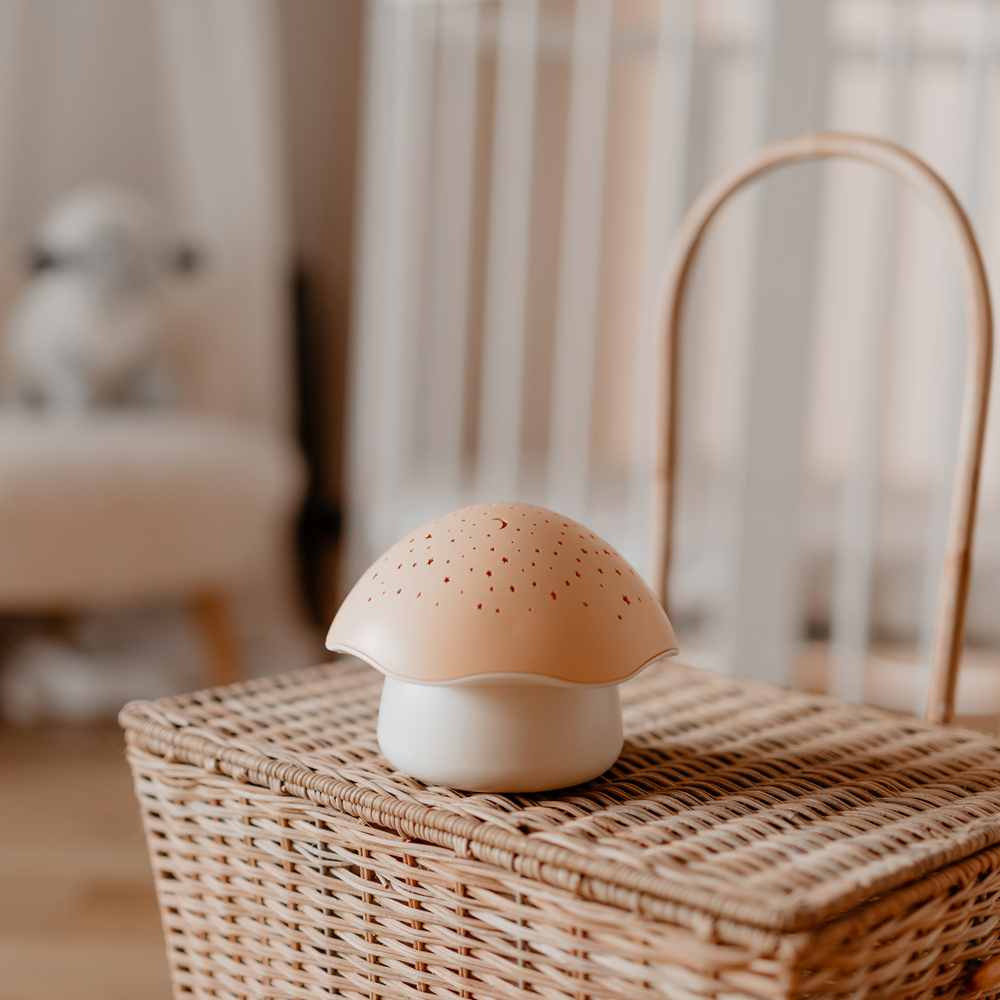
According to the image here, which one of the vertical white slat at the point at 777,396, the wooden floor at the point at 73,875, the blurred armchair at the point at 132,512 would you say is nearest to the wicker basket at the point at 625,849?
the wooden floor at the point at 73,875

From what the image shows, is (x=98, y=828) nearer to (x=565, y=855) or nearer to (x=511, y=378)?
(x=511, y=378)

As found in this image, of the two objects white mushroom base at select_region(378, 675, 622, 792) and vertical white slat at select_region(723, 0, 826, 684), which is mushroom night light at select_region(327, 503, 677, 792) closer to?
white mushroom base at select_region(378, 675, 622, 792)

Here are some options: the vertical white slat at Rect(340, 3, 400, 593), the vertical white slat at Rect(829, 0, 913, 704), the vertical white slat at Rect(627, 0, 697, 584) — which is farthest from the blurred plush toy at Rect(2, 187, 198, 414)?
the vertical white slat at Rect(829, 0, 913, 704)

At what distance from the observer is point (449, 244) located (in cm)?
169

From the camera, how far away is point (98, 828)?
128 centimetres

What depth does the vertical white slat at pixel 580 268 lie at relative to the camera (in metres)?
1.53

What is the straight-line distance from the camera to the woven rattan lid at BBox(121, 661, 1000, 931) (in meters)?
0.46

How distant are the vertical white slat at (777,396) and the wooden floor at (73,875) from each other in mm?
690

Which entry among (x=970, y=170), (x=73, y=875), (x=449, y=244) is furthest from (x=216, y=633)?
(x=970, y=170)

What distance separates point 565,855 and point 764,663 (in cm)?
85

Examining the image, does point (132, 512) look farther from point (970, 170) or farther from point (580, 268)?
point (970, 170)

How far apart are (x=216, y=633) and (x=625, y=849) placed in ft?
3.95

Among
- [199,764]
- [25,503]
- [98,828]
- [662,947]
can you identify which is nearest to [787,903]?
[662,947]

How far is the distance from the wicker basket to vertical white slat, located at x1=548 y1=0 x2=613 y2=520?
2.60 ft
